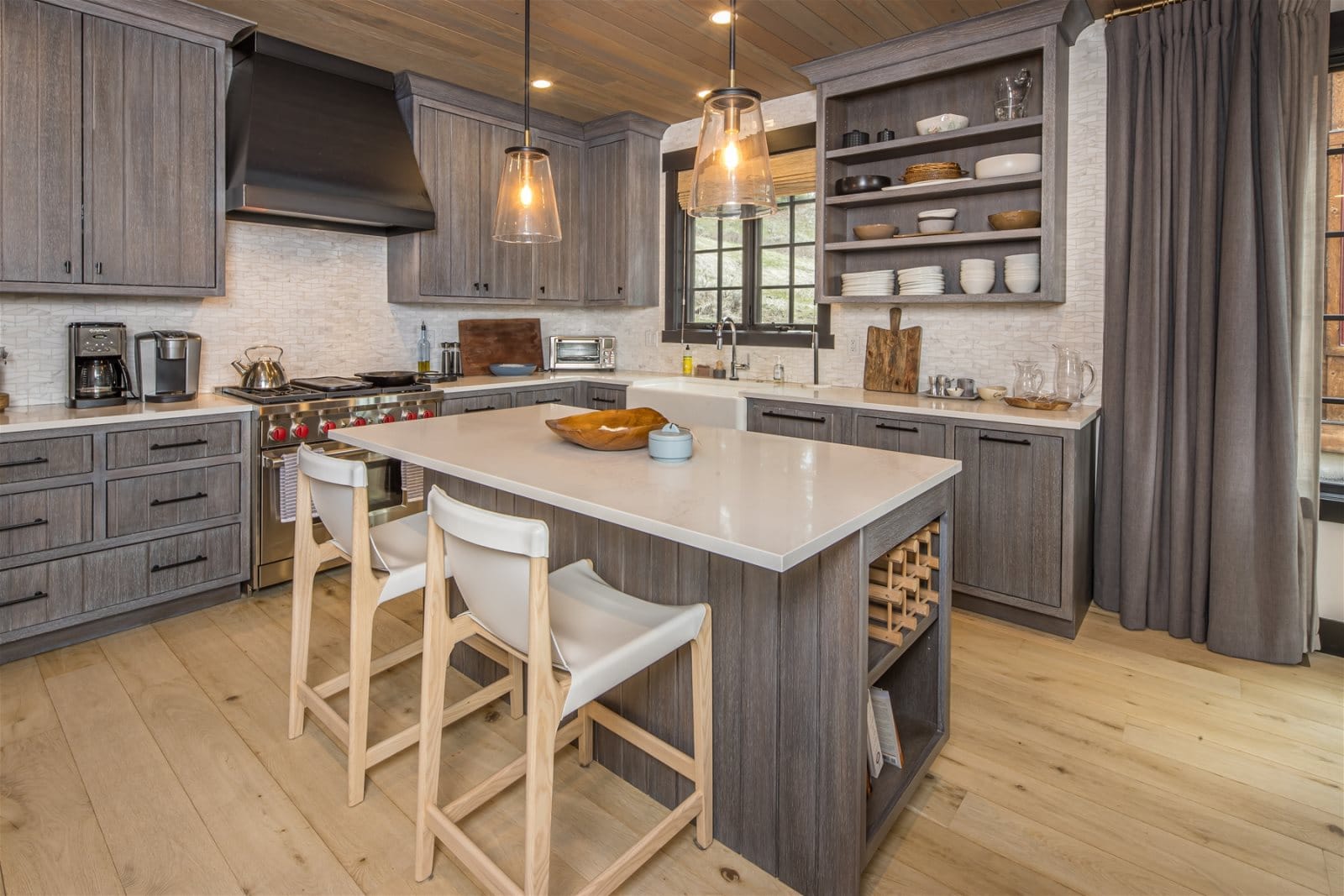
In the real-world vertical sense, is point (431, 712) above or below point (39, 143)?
below

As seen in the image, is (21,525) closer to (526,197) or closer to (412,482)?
(412,482)

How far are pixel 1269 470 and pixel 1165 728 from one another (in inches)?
44.5

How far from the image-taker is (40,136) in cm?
292

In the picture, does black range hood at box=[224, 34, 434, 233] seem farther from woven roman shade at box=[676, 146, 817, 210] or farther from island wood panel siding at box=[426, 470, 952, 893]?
island wood panel siding at box=[426, 470, 952, 893]

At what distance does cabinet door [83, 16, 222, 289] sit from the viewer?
10.1 feet

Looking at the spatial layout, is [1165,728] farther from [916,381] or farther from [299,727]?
[299,727]

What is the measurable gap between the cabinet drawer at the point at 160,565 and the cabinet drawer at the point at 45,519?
0.13 meters

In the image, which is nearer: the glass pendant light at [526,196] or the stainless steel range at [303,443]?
the glass pendant light at [526,196]

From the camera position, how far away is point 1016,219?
3.37 meters

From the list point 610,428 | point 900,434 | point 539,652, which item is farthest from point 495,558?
point 900,434

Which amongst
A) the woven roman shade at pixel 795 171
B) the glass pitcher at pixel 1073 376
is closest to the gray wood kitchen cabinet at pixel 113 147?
the woven roman shade at pixel 795 171

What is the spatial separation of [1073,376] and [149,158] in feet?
13.6

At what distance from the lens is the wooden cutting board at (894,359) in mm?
3918

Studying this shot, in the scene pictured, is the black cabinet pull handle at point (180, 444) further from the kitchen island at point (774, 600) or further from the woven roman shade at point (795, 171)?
the woven roman shade at point (795, 171)
